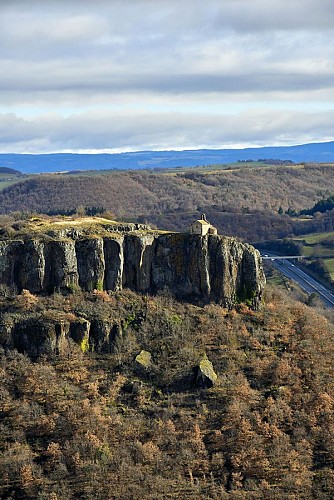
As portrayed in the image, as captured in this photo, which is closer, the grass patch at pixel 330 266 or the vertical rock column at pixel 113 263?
the vertical rock column at pixel 113 263

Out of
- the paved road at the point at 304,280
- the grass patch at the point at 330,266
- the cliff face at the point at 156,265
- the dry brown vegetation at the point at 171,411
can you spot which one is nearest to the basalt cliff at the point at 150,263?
the cliff face at the point at 156,265

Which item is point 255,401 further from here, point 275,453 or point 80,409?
point 80,409

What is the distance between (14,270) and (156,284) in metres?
A: 10.7

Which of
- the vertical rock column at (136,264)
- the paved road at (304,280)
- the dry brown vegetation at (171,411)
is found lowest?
the dry brown vegetation at (171,411)

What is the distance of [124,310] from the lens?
189 feet

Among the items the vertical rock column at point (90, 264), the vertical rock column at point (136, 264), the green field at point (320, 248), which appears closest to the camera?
the vertical rock column at point (90, 264)

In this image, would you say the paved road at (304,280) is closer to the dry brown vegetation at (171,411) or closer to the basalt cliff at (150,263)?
the basalt cliff at (150,263)

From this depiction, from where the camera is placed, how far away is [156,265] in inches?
2432

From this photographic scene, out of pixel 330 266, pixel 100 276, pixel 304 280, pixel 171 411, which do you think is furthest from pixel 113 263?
pixel 330 266

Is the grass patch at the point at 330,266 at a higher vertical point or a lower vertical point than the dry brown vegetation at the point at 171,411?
higher

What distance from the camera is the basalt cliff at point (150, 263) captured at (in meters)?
58.6

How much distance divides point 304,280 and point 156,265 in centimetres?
6603

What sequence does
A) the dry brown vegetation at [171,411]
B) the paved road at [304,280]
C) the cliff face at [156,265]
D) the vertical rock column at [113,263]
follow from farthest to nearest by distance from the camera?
the paved road at [304,280]
the vertical rock column at [113,263]
the cliff face at [156,265]
the dry brown vegetation at [171,411]

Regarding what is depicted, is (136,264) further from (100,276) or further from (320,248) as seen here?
(320,248)
